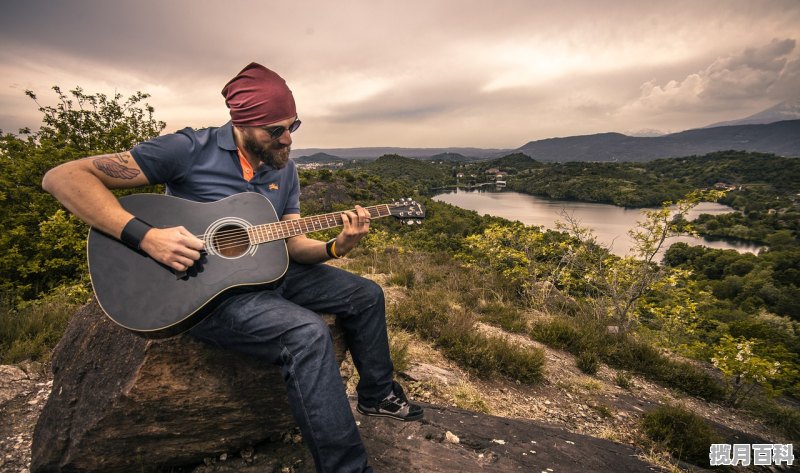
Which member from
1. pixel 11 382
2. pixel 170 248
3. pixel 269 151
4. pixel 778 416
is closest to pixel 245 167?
pixel 269 151

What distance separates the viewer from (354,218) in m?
2.75

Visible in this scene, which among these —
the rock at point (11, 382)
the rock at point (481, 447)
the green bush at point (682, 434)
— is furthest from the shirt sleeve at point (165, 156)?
the green bush at point (682, 434)

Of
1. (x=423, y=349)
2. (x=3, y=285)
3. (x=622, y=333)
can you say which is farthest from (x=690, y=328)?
(x=3, y=285)

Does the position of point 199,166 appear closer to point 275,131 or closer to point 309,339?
point 275,131

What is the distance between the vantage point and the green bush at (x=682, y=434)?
360cm

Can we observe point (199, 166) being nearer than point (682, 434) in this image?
Yes

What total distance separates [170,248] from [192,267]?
0.18m

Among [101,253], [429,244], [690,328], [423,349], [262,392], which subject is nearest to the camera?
[101,253]

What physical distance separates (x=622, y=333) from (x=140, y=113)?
15.6m

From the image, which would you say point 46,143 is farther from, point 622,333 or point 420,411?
point 622,333

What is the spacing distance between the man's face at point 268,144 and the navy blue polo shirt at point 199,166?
0.31 feet

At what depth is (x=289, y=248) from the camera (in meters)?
2.85

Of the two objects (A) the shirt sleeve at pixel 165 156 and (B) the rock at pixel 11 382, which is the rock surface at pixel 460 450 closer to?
(A) the shirt sleeve at pixel 165 156

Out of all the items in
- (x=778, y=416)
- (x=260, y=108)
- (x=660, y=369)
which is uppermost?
(x=260, y=108)
